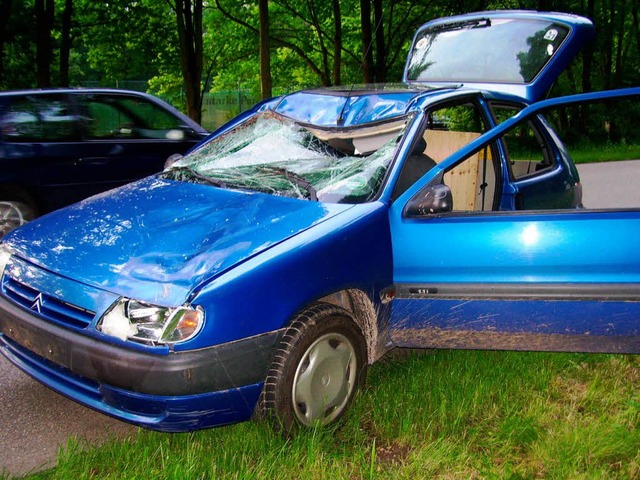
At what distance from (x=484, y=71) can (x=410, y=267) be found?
304cm

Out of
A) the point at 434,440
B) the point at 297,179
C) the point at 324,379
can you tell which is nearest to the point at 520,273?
the point at 434,440

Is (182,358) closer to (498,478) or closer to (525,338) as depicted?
(498,478)

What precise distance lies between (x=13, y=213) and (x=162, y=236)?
4000 mm

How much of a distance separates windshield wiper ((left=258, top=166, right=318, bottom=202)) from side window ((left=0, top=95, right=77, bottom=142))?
3.61 m

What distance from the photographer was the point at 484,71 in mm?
5898

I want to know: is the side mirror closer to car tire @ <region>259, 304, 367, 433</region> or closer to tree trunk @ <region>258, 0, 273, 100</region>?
car tire @ <region>259, 304, 367, 433</region>

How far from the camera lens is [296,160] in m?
4.08

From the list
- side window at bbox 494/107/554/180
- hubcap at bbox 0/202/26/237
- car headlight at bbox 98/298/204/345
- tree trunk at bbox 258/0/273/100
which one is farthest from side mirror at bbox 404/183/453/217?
tree trunk at bbox 258/0/273/100

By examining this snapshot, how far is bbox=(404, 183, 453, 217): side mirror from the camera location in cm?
338

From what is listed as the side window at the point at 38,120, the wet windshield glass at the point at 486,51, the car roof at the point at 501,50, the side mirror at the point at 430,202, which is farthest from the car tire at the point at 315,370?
the side window at the point at 38,120

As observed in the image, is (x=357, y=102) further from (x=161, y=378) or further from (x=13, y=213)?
(x=13, y=213)

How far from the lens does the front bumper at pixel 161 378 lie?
282cm

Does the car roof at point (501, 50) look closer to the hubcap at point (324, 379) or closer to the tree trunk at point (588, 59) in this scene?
the hubcap at point (324, 379)

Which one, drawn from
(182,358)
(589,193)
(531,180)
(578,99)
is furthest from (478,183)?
(589,193)
